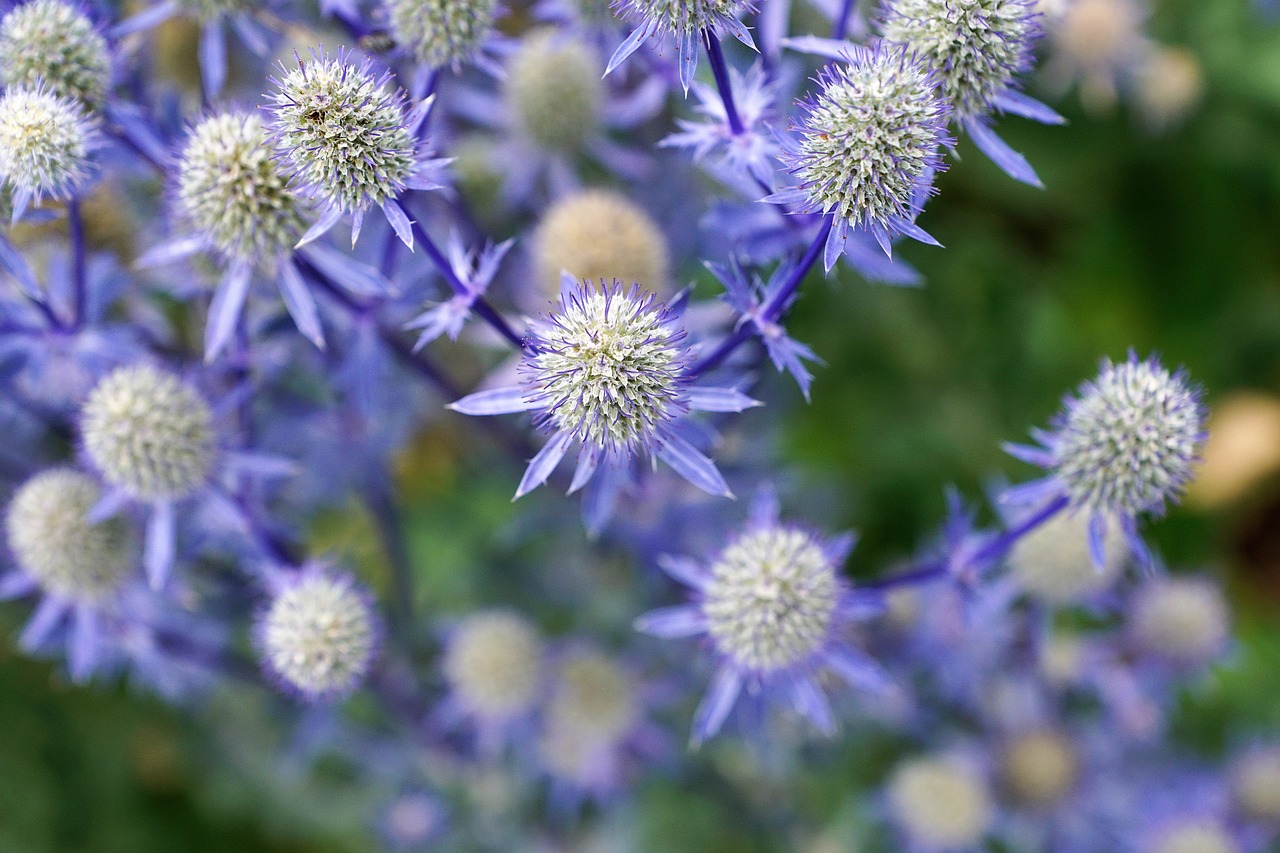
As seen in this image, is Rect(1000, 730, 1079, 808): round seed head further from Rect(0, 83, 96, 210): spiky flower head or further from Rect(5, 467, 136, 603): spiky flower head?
Rect(0, 83, 96, 210): spiky flower head

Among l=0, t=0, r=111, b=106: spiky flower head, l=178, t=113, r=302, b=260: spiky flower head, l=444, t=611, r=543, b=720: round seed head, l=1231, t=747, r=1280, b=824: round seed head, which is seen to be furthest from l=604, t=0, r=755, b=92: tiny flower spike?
l=1231, t=747, r=1280, b=824: round seed head

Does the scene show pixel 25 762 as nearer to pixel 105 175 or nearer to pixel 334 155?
pixel 105 175

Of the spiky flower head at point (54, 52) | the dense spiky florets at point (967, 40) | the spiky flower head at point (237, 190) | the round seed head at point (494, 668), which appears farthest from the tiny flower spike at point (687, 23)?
the round seed head at point (494, 668)

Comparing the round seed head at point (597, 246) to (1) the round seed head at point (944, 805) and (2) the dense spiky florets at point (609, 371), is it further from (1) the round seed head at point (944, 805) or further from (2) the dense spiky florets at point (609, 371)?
(1) the round seed head at point (944, 805)

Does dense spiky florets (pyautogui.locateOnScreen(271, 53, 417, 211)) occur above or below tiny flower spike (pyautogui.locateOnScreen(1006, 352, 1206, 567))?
above

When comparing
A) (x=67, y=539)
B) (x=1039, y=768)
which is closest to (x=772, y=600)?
(x=1039, y=768)

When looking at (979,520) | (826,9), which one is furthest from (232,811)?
(826,9)
